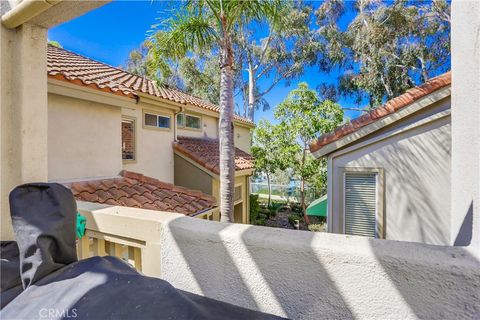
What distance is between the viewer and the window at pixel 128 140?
974 centimetres

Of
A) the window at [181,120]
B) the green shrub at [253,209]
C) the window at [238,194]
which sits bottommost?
the green shrub at [253,209]

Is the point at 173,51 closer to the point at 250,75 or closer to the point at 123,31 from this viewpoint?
the point at 123,31

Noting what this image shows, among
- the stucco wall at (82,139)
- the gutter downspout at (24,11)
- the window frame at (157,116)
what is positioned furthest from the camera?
the window frame at (157,116)

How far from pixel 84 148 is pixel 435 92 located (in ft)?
31.9

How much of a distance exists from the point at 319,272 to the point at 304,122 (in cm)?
1477

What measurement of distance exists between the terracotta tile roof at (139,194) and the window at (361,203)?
4.64 m

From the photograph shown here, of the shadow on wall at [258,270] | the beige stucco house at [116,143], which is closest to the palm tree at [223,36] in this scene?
the beige stucco house at [116,143]

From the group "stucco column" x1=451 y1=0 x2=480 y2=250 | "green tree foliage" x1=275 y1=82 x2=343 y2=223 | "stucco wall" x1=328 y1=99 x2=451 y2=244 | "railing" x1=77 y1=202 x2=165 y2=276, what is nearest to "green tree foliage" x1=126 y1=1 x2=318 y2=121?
"green tree foliage" x1=275 y1=82 x2=343 y2=223

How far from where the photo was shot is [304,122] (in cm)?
1575

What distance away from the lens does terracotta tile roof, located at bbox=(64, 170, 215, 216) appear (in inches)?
269

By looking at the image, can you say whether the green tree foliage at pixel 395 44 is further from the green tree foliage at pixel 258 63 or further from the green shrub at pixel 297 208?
the green shrub at pixel 297 208

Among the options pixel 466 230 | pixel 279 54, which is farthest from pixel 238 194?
pixel 279 54

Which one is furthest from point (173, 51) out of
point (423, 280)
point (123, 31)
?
point (123, 31)

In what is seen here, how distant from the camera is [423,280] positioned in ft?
4.87
